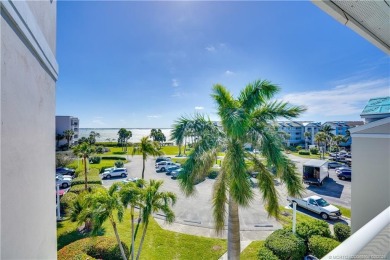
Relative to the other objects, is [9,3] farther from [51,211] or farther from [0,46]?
[51,211]

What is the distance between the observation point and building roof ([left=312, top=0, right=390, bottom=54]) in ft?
6.49

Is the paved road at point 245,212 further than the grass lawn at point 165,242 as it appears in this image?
Yes

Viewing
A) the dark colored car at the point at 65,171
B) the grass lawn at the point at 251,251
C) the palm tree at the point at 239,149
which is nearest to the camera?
the palm tree at the point at 239,149

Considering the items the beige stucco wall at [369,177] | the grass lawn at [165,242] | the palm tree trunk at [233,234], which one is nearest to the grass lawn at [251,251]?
the grass lawn at [165,242]

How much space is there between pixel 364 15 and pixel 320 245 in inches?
364

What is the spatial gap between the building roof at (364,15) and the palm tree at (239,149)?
13.1 feet

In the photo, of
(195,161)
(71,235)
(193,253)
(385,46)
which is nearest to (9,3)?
(385,46)

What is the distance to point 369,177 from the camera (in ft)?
20.4

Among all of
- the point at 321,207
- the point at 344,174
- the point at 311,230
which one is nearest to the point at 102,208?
the point at 311,230

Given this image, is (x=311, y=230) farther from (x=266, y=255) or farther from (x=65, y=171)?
(x=65, y=171)

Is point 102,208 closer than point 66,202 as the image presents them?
Yes

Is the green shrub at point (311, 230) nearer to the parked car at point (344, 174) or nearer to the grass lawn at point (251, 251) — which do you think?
the grass lawn at point (251, 251)

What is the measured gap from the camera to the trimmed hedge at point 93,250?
28.7ft

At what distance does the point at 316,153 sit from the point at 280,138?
4703 centimetres
